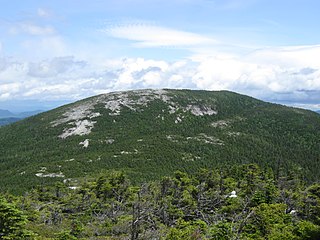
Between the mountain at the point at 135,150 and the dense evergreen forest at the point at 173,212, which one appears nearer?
the dense evergreen forest at the point at 173,212

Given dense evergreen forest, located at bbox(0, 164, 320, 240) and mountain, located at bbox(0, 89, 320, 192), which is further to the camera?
mountain, located at bbox(0, 89, 320, 192)

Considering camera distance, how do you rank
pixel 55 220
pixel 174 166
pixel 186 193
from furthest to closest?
pixel 174 166, pixel 186 193, pixel 55 220

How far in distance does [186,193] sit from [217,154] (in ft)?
323

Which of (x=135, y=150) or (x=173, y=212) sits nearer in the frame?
(x=173, y=212)

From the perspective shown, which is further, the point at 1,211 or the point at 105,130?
the point at 105,130

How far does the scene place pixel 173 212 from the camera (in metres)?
49.7

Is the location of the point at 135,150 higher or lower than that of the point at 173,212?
Result: lower

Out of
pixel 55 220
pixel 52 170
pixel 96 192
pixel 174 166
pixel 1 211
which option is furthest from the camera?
pixel 174 166

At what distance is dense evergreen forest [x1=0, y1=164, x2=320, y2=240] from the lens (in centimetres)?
2875

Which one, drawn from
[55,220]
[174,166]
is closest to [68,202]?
[55,220]

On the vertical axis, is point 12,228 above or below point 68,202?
above

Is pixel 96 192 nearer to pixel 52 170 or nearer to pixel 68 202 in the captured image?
pixel 68 202

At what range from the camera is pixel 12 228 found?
75.4ft

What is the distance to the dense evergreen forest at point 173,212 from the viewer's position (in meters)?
28.8
